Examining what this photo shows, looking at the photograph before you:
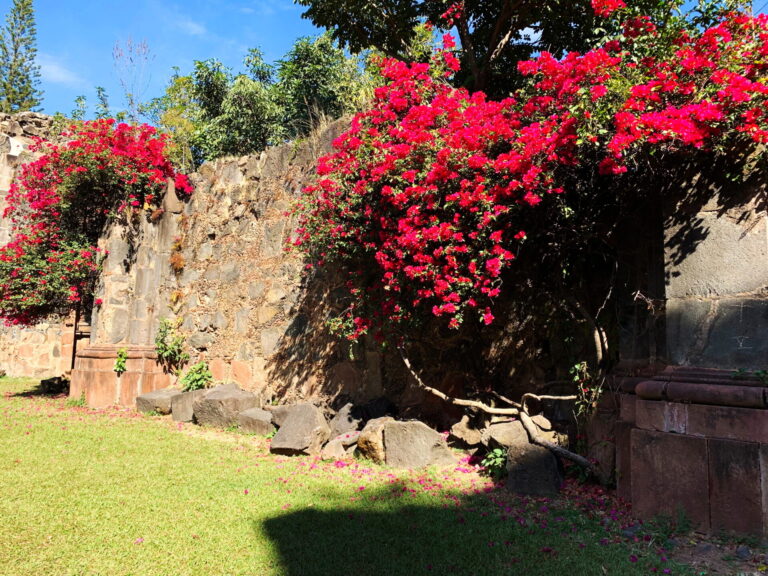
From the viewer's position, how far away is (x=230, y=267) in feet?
25.4

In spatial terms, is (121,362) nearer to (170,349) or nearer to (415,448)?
(170,349)

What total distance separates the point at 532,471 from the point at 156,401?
5.48 metres

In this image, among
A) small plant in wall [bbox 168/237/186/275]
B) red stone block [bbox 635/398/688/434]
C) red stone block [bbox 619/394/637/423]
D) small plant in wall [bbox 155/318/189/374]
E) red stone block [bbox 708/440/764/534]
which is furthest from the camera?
small plant in wall [bbox 168/237/186/275]

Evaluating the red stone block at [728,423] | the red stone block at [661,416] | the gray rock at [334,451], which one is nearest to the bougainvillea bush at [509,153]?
the gray rock at [334,451]

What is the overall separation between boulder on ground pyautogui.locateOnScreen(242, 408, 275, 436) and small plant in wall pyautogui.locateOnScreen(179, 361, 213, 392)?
1623 millimetres

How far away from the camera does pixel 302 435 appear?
5102 mm

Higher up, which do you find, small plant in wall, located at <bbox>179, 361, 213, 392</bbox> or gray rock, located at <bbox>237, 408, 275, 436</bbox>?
small plant in wall, located at <bbox>179, 361, 213, 392</bbox>

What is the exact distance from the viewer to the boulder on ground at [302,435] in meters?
5.04

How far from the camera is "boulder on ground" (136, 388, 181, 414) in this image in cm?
729

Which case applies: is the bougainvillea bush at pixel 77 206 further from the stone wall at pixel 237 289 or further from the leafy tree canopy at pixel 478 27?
the leafy tree canopy at pixel 478 27

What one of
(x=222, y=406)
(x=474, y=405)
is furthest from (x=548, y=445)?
(x=222, y=406)

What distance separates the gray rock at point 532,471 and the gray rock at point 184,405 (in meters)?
4.46

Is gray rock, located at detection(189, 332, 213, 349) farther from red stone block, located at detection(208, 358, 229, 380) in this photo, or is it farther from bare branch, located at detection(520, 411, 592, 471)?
bare branch, located at detection(520, 411, 592, 471)

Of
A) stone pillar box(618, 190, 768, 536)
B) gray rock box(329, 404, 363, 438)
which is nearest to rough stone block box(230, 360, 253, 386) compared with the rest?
gray rock box(329, 404, 363, 438)
